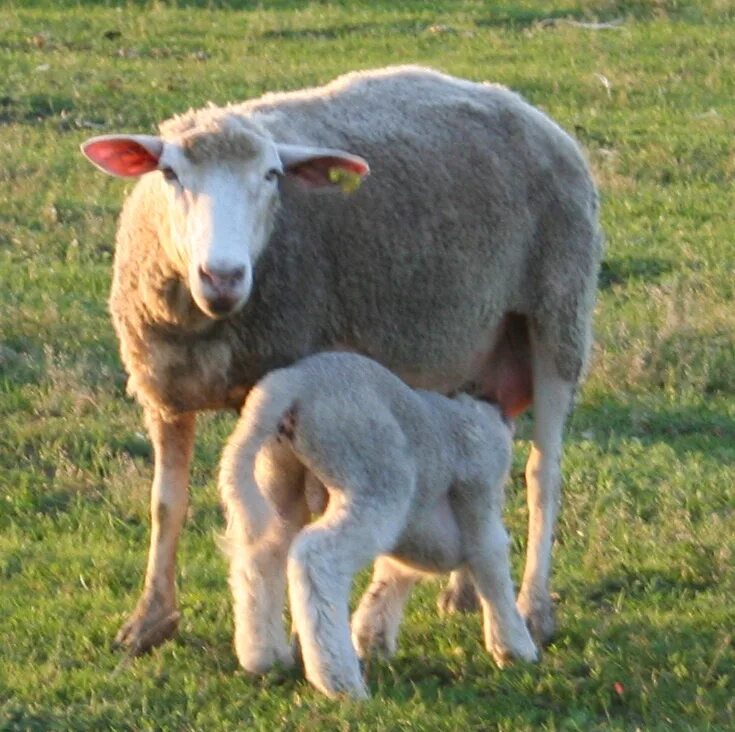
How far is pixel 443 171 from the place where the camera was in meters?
7.01

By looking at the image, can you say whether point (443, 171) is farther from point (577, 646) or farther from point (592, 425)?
point (592, 425)

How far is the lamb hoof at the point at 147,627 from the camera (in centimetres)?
666

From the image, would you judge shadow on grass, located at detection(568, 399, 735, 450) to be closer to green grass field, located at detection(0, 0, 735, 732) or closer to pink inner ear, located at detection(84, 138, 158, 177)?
green grass field, located at detection(0, 0, 735, 732)

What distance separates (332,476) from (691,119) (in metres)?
10.7

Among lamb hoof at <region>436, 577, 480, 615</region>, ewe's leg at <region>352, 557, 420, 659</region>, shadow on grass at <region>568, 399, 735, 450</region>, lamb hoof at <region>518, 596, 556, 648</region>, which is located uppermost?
ewe's leg at <region>352, 557, 420, 659</region>

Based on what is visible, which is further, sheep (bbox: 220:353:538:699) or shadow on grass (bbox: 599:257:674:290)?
shadow on grass (bbox: 599:257:674:290)

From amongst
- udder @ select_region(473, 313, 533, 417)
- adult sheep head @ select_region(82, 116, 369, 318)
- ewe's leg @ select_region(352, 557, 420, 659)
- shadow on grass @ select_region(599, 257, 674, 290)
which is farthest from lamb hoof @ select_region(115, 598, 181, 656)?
shadow on grass @ select_region(599, 257, 674, 290)

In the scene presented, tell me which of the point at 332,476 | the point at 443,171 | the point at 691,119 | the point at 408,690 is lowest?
the point at 691,119

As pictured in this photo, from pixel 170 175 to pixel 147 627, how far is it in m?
1.61

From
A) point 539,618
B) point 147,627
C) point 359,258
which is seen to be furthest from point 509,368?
point 147,627

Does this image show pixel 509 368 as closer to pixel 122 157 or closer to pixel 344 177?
pixel 344 177

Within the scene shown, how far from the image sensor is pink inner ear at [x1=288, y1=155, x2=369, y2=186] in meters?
6.25

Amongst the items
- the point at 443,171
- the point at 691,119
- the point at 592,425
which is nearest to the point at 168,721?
the point at 443,171

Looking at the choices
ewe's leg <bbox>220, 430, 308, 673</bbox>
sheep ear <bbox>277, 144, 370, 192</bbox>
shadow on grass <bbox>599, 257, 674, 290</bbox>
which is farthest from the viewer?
shadow on grass <bbox>599, 257, 674, 290</bbox>
